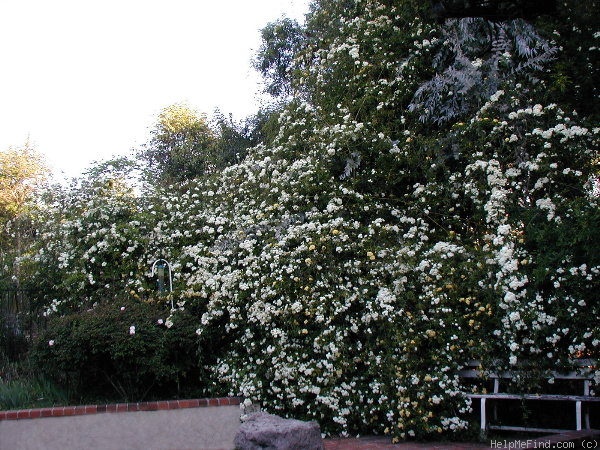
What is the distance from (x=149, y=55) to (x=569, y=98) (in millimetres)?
8908

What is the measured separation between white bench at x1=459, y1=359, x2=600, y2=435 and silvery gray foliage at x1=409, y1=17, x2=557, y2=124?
351 cm

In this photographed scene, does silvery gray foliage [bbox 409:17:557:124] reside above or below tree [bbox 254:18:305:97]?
A: below

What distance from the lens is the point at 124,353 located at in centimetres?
600

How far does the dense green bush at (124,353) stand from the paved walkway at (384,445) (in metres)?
2.01

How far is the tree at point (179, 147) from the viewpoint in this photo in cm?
1433

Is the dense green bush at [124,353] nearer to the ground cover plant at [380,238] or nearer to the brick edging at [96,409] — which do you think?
the ground cover plant at [380,238]

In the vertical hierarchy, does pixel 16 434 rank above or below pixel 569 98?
below

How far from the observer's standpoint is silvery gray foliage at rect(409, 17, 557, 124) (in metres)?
7.05

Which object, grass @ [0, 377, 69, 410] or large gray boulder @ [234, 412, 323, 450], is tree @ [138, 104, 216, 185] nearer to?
grass @ [0, 377, 69, 410]

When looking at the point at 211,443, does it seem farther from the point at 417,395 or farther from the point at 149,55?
the point at 149,55

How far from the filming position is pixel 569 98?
6.60 m

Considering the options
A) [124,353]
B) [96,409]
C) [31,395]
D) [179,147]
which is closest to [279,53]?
[179,147]

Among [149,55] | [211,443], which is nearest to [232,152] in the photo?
[149,55]

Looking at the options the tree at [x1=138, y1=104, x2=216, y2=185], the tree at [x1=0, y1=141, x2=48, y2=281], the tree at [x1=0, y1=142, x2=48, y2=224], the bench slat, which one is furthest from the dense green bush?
the tree at [x1=0, y1=142, x2=48, y2=224]
